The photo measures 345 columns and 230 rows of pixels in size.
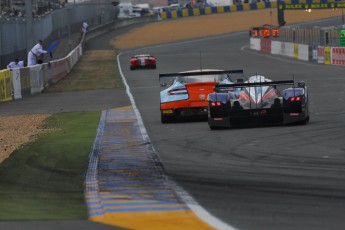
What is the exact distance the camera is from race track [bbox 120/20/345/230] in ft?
26.6

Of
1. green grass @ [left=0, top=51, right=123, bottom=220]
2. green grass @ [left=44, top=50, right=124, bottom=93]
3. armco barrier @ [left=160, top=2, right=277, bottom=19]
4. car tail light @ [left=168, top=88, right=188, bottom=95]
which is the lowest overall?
green grass @ [left=44, top=50, right=124, bottom=93]

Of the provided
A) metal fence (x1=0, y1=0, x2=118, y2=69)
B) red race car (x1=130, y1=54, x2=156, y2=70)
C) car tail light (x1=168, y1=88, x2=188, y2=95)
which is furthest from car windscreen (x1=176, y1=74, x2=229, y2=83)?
red race car (x1=130, y1=54, x2=156, y2=70)

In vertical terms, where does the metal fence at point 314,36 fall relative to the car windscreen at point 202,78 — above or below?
above

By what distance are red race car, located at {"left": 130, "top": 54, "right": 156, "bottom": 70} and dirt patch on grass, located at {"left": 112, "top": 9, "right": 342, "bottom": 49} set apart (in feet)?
103

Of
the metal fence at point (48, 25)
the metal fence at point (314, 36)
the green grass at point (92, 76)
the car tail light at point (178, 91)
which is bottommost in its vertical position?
the green grass at point (92, 76)

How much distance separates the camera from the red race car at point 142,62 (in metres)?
54.8

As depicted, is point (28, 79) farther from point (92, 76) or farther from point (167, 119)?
point (167, 119)

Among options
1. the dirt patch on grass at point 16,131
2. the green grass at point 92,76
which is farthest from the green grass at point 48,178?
the green grass at point 92,76

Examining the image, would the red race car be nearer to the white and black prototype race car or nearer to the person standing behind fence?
the person standing behind fence

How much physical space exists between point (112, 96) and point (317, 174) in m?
20.7

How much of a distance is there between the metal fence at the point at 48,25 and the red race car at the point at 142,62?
5.59 metres

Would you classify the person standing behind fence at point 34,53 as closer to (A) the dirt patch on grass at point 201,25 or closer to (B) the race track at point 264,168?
(B) the race track at point 264,168

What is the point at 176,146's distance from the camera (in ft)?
48.0

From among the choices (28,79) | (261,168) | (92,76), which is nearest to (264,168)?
(261,168)
